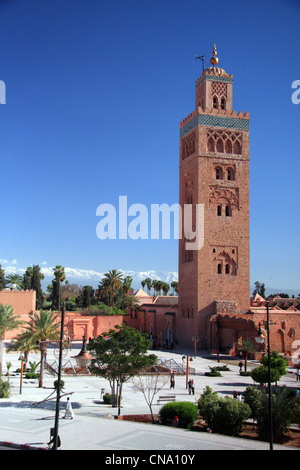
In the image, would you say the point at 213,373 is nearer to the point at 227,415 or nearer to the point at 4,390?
the point at 227,415

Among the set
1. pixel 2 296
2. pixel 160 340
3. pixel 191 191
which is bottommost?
pixel 160 340

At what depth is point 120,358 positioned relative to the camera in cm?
1988

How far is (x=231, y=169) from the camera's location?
4522 centimetres

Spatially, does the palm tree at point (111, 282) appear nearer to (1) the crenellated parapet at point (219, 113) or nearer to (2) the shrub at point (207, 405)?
(1) the crenellated parapet at point (219, 113)

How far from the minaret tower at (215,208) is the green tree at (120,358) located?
21.8m

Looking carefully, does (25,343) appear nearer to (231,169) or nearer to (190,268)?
(190,268)

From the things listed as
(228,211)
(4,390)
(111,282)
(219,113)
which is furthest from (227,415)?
(111,282)

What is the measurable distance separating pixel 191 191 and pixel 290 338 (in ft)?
54.0

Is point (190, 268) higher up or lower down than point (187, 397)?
higher up

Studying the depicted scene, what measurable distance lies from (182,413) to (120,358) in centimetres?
383
